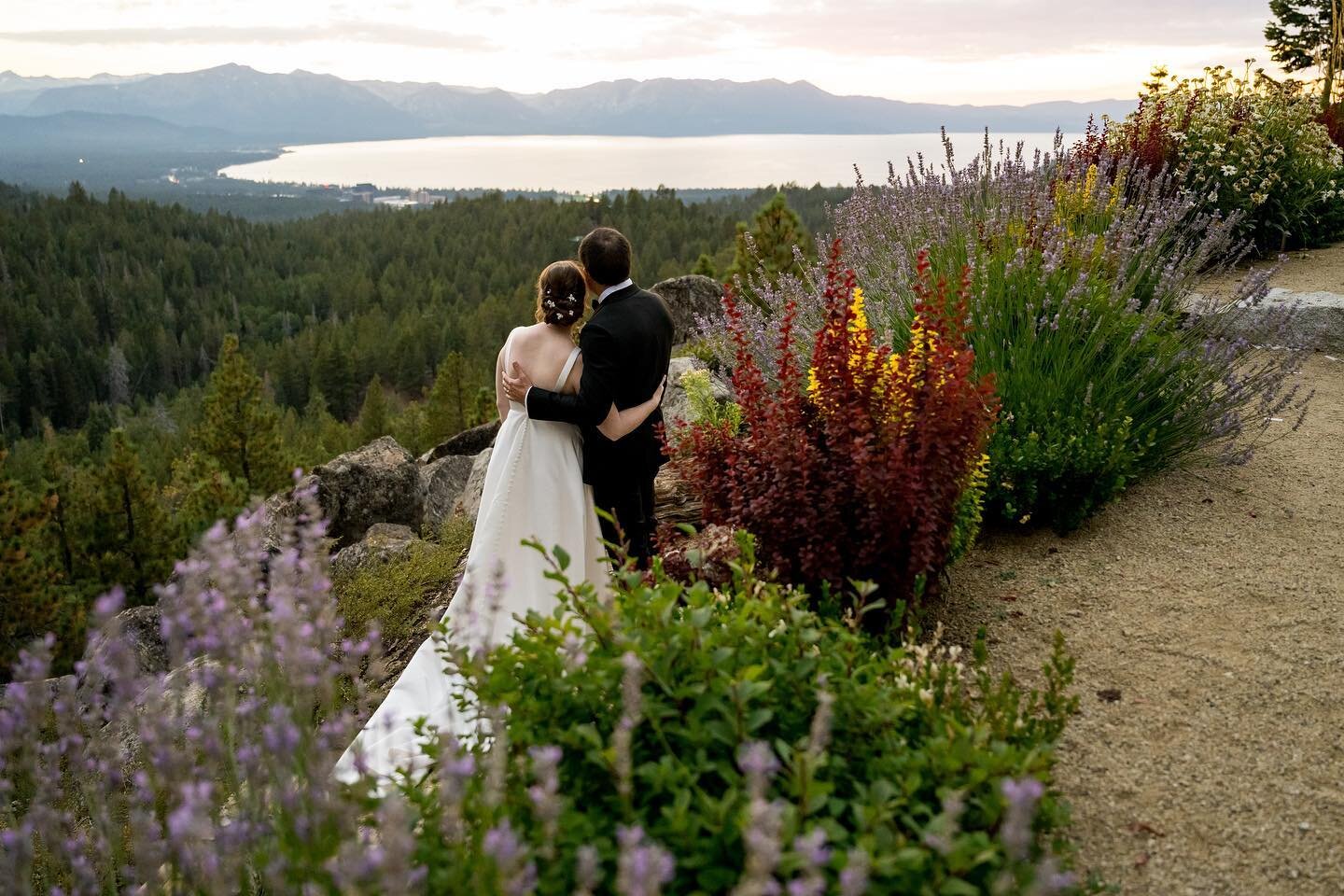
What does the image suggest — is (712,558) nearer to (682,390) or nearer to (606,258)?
(606,258)

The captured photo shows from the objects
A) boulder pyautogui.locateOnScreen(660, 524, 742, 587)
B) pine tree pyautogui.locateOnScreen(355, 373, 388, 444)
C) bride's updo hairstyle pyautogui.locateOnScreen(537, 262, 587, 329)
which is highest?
bride's updo hairstyle pyautogui.locateOnScreen(537, 262, 587, 329)

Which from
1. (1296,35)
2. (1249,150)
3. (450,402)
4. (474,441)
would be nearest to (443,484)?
(474,441)

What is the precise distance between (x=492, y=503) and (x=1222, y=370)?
425 centimetres

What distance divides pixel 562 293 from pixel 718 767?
8.84ft

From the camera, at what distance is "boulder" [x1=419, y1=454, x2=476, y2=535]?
366 inches

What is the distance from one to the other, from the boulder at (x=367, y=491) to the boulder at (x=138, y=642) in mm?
1924

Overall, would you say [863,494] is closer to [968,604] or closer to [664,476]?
[968,604]

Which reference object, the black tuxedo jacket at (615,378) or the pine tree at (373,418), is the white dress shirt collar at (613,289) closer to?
the black tuxedo jacket at (615,378)

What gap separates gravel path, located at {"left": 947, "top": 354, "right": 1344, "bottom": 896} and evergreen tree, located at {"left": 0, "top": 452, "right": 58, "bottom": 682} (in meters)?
22.9

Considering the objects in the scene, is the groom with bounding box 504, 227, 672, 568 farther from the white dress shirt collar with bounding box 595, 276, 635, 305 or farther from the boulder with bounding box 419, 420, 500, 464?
the boulder with bounding box 419, 420, 500, 464

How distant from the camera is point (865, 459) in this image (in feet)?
10.7

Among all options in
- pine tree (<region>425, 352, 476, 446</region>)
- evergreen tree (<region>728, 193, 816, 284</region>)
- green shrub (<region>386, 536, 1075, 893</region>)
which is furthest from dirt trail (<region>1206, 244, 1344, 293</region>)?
pine tree (<region>425, 352, 476, 446</region>)

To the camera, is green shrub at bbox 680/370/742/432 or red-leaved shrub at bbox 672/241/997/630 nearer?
red-leaved shrub at bbox 672/241/997/630

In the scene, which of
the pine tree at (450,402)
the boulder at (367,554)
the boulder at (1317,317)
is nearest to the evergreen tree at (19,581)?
the boulder at (367,554)
